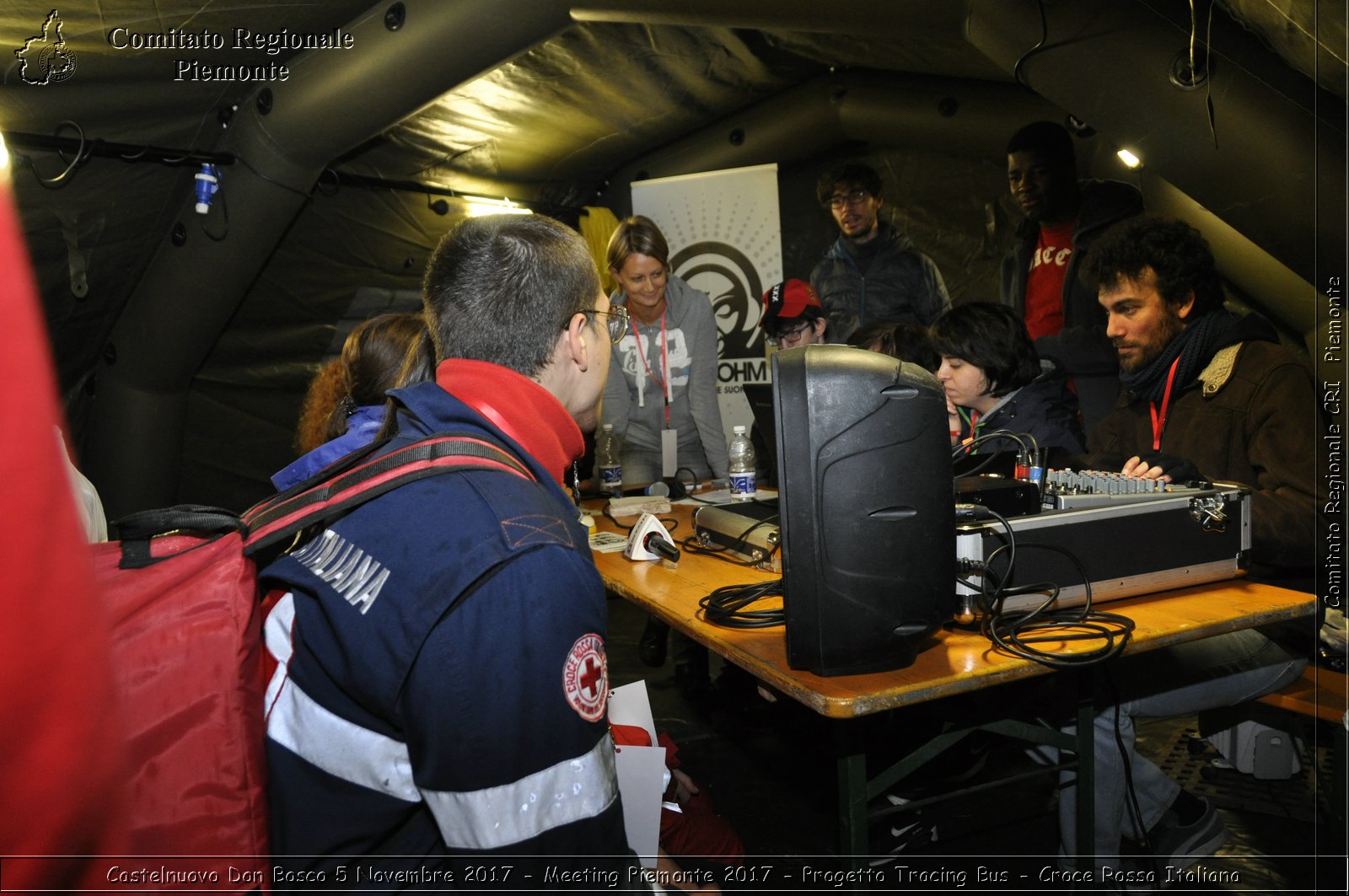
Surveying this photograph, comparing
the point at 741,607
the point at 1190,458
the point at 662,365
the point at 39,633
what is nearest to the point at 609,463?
the point at 662,365

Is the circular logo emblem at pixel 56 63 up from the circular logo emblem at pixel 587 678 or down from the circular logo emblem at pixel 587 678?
up

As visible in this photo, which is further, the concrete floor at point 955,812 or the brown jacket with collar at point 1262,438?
the concrete floor at point 955,812

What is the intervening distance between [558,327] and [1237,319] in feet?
5.98

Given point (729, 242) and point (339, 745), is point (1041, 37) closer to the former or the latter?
point (729, 242)

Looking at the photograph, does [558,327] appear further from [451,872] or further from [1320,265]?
[1320,265]

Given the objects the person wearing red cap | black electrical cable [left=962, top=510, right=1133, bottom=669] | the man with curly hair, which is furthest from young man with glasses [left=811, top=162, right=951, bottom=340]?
black electrical cable [left=962, top=510, right=1133, bottom=669]

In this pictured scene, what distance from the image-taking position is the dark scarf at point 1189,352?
206 centimetres

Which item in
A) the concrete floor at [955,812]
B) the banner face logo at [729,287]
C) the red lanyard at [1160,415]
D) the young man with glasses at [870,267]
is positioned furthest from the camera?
the banner face logo at [729,287]

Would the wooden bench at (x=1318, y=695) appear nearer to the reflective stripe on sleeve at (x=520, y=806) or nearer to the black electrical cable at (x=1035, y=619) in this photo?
the black electrical cable at (x=1035, y=619)

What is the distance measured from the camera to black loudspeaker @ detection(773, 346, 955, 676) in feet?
3.87

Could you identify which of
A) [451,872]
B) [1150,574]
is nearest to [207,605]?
[451,872]

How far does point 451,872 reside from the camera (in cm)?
84

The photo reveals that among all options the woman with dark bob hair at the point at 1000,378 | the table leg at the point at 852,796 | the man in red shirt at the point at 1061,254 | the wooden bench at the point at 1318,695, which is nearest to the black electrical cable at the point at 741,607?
the table leg at the point at 852,796

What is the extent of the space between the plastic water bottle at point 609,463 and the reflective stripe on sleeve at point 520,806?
86.5 inches
